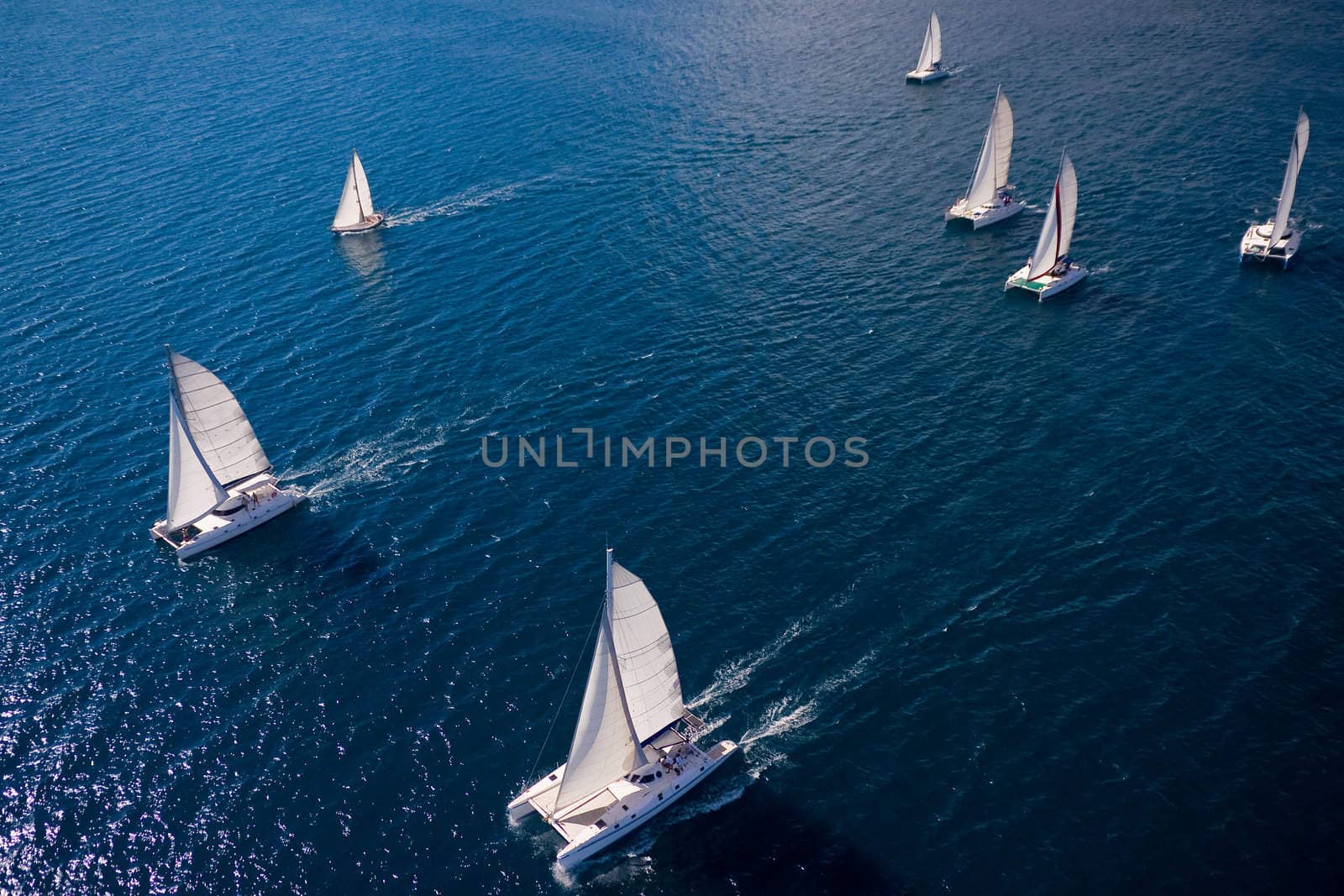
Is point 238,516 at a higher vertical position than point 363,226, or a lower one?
lower

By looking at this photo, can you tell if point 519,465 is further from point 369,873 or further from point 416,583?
point 369,873

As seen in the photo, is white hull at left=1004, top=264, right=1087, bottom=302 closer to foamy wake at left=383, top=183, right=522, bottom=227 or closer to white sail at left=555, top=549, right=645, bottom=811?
foamy wake at left=383, top=183, right=522, bottom=227

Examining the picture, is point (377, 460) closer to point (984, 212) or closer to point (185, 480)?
point (185, 480)

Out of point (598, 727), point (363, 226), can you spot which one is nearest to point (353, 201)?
point (363, 226)

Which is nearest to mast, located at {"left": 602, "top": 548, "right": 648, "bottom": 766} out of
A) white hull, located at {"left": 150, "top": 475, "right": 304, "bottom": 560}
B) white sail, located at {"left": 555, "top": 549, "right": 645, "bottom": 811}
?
white sail, located at {"left": 555, "top": 549, "right": 645, "bottom": 811}

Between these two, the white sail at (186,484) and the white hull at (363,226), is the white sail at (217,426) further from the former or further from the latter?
the white hull at (363,226)

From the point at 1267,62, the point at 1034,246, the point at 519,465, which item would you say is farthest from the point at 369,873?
the point at 1267,62
